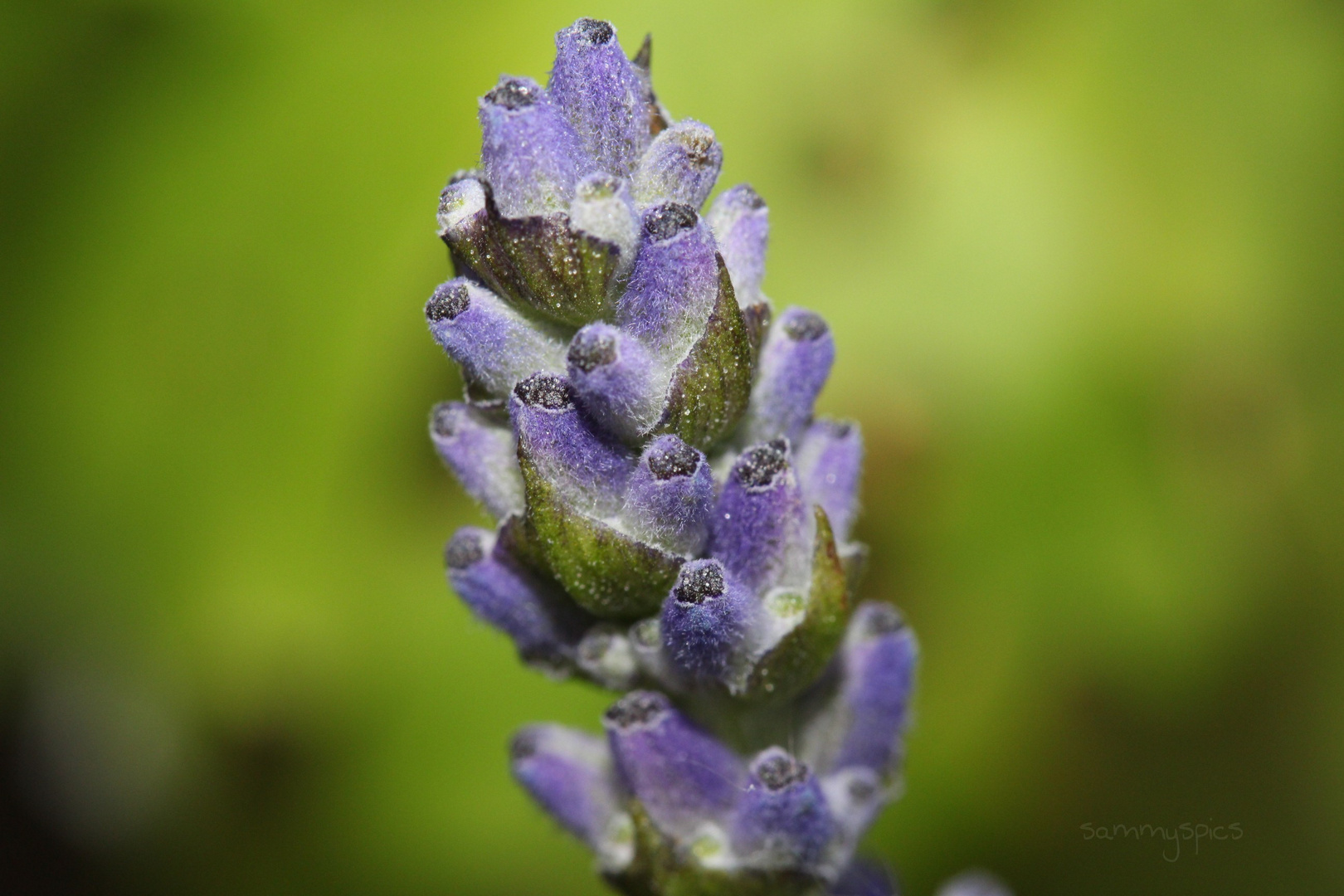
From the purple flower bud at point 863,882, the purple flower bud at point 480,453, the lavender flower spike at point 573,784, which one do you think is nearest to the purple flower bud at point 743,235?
the purple flower bud at point 480,453

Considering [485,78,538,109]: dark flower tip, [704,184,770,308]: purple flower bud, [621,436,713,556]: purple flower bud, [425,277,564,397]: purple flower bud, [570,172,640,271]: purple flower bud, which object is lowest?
[621,436,713,556]: purple flower bud

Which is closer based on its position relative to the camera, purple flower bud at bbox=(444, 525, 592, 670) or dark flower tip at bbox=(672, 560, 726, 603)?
dark flower tip at bbox=(672, 560, 726, 603)

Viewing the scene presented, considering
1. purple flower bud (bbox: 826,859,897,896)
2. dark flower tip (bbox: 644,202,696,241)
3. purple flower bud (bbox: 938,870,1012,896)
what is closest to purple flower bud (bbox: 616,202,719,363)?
dark flower tip (bbox: 644,202,696,241)

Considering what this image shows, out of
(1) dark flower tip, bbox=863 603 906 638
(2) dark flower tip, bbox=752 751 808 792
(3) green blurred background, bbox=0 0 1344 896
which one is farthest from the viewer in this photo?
(3) green blurred background, bbox=0 0 1344 896

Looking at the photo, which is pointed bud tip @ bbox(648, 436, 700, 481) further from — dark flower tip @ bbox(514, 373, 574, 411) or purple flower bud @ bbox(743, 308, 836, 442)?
purple flower bud @ bbox(743, 308, 836, 442)

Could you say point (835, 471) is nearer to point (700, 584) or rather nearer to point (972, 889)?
point (700, 584)

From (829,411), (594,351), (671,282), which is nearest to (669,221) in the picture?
(671,282)
